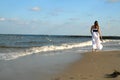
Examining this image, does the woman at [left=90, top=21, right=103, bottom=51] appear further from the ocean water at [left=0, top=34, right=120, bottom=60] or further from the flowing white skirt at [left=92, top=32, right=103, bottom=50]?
the ocean water at [left=0, top=34, right=120, bottom=60]

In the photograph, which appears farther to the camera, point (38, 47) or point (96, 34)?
point (38, 47)

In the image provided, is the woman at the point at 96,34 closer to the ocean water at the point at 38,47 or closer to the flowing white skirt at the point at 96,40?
the flowing white skirt at the point at 96,40

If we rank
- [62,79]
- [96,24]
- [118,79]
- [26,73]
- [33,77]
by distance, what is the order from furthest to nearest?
[96,24] < [26,73] < [33,77] < [62,79] < [118,79]

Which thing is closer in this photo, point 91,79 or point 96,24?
point 91,79

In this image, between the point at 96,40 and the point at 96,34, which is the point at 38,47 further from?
the point at 96,34

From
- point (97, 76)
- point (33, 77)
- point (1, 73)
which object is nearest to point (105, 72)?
point (97, 76)

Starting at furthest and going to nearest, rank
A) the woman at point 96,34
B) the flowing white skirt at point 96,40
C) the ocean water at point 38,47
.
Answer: the ocean water at point 38,47 < the flowing white skirt at point 96,40 < the woman at point 96,34

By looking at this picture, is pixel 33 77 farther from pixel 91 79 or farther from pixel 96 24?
pixel 96 24

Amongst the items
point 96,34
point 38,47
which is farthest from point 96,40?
point 38,47

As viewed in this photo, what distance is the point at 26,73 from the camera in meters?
9.07

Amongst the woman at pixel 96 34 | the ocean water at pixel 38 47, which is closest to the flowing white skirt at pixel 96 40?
the woman at pixel 96 34

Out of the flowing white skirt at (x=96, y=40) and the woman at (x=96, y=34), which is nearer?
the woman at (x=96, y=34)

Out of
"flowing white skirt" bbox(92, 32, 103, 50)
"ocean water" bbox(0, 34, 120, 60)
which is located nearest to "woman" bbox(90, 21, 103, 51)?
"flowing white skirt" bbox(92, 32, 103, 50)

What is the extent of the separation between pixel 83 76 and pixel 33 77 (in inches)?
55.9
